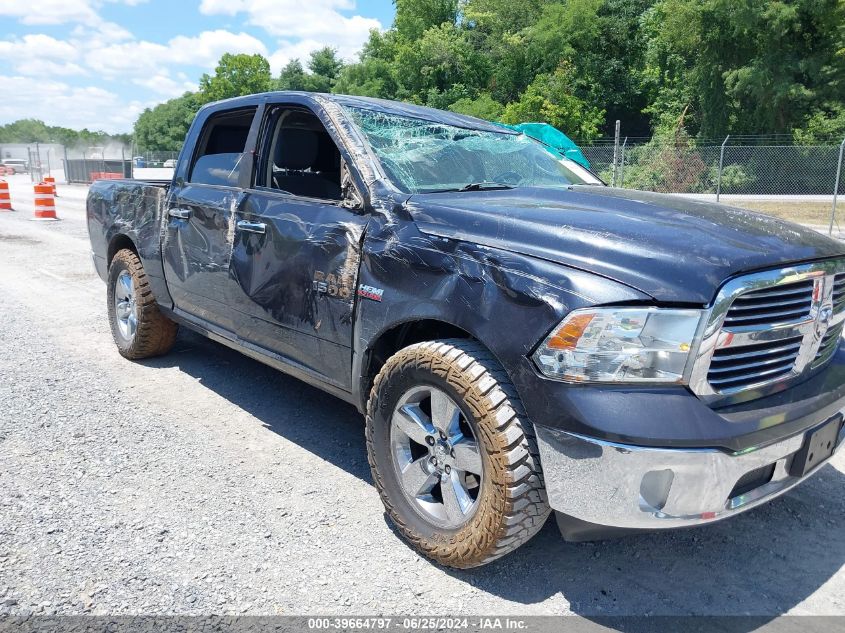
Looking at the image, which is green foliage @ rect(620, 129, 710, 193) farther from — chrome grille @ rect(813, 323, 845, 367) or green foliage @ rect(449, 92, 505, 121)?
chrome grille @ rect(813, 323, 845, 367)

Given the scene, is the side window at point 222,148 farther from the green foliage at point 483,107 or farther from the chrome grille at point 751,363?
the green foliage at point 483,107

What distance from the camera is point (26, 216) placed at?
17969 millimetres

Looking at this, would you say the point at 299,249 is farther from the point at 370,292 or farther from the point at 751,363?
the point at 751,363

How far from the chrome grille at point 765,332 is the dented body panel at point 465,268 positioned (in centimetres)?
5

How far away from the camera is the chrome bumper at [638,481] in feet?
7.12

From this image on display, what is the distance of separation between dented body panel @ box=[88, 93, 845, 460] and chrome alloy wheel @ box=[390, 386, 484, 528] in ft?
1.07

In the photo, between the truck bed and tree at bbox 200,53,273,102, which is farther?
tree at bbox 200,53,273,102

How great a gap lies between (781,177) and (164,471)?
74.8ft

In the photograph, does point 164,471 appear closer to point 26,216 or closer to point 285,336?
point 285,336

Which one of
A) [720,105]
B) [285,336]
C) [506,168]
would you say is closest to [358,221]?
[285,336]

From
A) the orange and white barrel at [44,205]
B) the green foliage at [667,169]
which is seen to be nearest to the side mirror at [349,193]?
the orange and white barrel at [44,205]

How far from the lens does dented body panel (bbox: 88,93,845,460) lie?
2.22 meters

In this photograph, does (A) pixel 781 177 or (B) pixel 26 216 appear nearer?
(B) pixel 26 216

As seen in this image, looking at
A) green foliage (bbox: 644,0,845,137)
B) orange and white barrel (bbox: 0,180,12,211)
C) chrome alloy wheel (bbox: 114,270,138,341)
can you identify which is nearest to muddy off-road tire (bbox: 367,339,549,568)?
chrome alloy wheel (bbox: 114,270,138,341)
